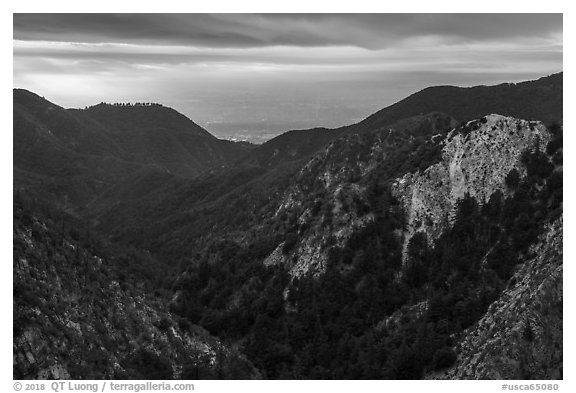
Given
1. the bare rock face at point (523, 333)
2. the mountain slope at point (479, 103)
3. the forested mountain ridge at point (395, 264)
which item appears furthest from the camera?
the mountain slope at point (479, 103)

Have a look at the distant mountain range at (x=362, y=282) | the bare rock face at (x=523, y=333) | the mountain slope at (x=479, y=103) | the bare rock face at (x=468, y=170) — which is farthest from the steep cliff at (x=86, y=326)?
the mountain slope at (x=479, y=103)

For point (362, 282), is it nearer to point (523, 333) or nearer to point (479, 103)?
point (523, 333)

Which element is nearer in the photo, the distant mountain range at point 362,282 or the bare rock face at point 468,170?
the distant mountain range at point 362,282

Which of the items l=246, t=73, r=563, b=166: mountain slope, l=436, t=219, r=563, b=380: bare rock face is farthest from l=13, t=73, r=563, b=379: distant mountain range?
l=246, t=73, r=563, b=166: mountain slope

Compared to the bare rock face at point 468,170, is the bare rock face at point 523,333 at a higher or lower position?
lower

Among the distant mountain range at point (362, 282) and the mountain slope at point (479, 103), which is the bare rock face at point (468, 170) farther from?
the mountain slope at point (479, 103)

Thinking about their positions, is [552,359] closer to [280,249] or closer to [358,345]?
[358,345]

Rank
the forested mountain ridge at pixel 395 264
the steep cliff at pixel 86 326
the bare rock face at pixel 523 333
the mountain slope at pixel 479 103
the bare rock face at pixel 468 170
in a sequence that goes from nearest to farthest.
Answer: the steep cliff at pixel 86 326 < the bare rock face at pixel 523 333 < the forested mountain ridge at pixel 395 264 < the bare rock face at pixel 468 170 < the mountain slope at pixel 479 103

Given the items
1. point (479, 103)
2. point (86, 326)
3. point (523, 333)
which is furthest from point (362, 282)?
point (479, 103)
